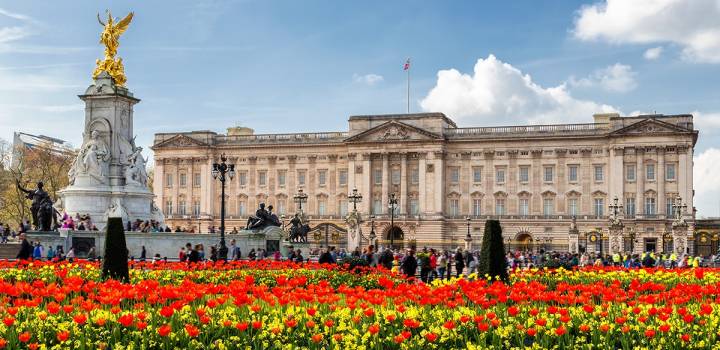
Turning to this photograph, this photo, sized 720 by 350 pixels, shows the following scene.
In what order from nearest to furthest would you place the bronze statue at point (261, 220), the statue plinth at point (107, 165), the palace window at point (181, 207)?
the statue plinth at point (107, 165)
the bronze statue at point (261, 220)
the palace window at point (181, 207)

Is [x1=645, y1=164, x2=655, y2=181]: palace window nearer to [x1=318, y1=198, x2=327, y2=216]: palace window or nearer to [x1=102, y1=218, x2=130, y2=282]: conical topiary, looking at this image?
[x1=318, y1=198, x2=327, y2=216]: palace window

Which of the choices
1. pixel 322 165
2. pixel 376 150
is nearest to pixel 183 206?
pixel 322 165

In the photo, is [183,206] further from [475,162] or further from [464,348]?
[464,348]

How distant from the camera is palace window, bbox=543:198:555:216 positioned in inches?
3263

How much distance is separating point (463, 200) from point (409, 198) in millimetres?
5354

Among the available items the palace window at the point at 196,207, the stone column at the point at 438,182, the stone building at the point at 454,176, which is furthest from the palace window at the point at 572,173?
the palace window at the point at 196,207

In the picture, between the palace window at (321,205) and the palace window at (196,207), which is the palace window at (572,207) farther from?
the palace window at (196,207)

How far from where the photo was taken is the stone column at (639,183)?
3110 inches

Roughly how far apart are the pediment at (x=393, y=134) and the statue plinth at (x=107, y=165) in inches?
1984

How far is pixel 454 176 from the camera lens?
8550 cm

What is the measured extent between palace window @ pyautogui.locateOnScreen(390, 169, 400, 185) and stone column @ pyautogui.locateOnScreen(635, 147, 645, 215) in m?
22.8

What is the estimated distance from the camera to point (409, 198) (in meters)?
85.9

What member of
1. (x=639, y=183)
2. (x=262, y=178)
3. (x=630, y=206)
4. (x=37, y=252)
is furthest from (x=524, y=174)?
(x=37, y=252)

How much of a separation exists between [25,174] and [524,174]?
1831 inches
